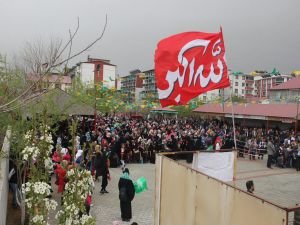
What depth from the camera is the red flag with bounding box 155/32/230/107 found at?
31.8 feet

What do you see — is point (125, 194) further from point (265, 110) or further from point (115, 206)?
point (265, 110)

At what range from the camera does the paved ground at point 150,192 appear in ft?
31.9

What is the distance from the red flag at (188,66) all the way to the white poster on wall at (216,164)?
87.7 inches

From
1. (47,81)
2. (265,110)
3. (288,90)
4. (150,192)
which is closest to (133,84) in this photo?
(288,90)

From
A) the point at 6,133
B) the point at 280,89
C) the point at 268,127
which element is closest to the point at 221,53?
the point at 6,133

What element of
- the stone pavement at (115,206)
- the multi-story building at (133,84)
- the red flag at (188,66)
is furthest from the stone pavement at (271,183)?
the multi-story building at (133,84)

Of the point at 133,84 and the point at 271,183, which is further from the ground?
the point at 133,84

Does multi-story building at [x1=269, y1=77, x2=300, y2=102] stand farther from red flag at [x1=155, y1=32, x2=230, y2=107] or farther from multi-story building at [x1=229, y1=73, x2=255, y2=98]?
multi-story building at [x1=229, y1=73, x2=255, y2=98]

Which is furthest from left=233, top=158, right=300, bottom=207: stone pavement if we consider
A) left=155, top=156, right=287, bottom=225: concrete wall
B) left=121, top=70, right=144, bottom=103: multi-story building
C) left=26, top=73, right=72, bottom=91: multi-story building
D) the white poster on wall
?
left=121, top=70, right=144, bottom=103: multi-story building

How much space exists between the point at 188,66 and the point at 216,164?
3.21m

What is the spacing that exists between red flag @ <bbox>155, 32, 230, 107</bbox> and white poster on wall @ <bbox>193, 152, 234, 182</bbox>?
7.31 ft

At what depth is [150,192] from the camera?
1215 cm

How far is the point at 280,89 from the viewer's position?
142ft

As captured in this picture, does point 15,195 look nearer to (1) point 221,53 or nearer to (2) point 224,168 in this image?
(2) point 224,168
